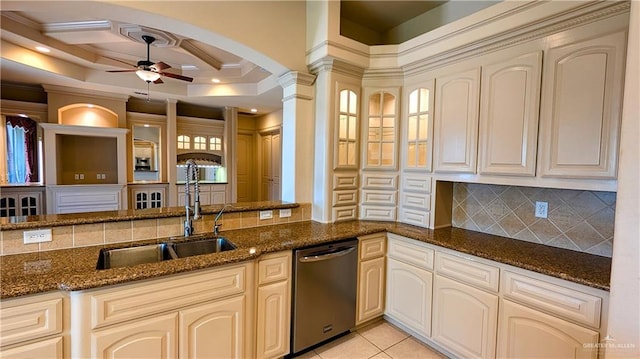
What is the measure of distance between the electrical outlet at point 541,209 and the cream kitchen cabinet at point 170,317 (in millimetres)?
2149

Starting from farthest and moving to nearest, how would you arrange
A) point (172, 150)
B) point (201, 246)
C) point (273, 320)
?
point (172, 150) → point (201, 246) → point (273, 320)

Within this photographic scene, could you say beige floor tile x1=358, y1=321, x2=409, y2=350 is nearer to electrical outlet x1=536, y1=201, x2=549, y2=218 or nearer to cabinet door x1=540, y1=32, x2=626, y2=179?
electrical outlet x1=536, y1=201, x2=549, y2=218

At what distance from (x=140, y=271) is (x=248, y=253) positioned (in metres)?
0.56

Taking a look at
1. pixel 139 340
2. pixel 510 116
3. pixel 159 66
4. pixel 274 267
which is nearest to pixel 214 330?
pixel 139 340

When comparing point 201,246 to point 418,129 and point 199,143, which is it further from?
point 199,143

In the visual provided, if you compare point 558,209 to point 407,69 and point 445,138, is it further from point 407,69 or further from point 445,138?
point 407,69

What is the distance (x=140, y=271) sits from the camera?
1471 millimetres

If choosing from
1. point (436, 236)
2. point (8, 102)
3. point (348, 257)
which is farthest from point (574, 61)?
point (8, 102)

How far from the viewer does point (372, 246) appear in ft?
8.14

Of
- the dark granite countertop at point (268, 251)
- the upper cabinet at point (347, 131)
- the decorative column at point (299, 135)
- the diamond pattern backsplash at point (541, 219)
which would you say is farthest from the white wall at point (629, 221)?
the decorative column at point (299, 135)

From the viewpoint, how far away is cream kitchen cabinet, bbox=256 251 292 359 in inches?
75.5

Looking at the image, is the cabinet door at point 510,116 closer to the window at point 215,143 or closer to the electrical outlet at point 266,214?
the electrical outlet at point 266,214

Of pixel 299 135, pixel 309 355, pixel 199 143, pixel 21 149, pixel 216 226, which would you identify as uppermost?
pixel 199 143

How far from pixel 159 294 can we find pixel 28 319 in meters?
0.51
